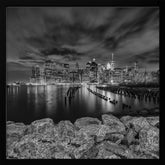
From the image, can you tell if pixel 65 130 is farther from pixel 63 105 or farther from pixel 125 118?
pixel 125 118

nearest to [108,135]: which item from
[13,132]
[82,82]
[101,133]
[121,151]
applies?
[101,133]

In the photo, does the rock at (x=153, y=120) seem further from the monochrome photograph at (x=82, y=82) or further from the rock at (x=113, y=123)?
the rock at (x=113, y=123)

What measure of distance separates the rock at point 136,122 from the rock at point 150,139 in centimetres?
8

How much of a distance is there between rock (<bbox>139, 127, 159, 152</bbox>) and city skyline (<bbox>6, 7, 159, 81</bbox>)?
0.86 metres

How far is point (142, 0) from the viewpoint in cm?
141

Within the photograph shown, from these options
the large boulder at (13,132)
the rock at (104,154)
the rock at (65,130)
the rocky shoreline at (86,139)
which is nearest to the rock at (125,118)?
the rocky shoreline at (86,139)

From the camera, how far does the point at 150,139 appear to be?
152cm

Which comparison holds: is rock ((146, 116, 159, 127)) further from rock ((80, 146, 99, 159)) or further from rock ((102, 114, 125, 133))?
rock ((80, 146, 99, 159))

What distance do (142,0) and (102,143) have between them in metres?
1.86

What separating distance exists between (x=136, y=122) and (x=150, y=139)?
26 centimetres

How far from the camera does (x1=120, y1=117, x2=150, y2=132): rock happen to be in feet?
5.42

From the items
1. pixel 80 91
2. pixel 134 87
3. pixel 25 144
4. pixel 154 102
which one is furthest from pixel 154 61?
pixel 25 144

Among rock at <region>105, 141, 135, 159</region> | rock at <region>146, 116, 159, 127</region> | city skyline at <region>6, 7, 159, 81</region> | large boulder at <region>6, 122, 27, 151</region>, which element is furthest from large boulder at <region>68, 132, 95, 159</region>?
city skyline at <region>6, 7, 159, 81</region>
